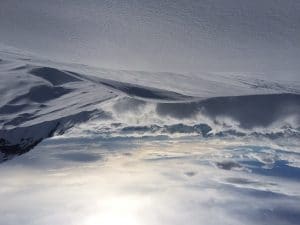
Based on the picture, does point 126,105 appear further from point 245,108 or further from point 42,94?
point 245,108

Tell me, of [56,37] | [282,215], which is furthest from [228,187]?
[56,37]

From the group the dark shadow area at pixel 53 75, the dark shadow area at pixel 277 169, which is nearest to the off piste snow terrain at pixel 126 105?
the dark shadow area at pixel 53 75

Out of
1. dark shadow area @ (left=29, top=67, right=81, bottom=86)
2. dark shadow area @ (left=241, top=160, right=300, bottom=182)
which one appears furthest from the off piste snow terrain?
dark shadow area @ (left=241, top=160, right=300, bottom=182)

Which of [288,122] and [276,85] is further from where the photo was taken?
[276,85]

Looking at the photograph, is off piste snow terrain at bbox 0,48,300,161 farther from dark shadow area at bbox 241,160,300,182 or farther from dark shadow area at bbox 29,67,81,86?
dark shadow area at bbox 241,160,300,182

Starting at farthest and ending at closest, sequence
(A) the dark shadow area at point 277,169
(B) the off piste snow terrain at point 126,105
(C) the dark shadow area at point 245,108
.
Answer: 1. (C) the dark shadow area at point 245,108
2. (B) the off piste snow terrain at point 126,105
3. (A) the dark shadow area at point 277,169

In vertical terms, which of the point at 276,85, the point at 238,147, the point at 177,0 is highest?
A: the point at 177,0

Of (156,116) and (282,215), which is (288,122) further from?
(282,215)

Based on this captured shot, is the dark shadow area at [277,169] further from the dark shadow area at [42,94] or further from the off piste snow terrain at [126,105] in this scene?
the dark shadow area at [42,94]

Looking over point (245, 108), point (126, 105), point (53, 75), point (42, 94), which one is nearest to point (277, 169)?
point (245, 108)
